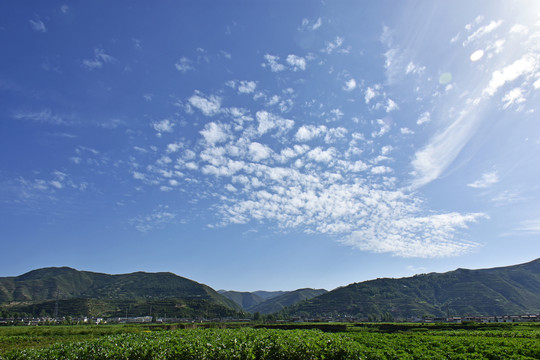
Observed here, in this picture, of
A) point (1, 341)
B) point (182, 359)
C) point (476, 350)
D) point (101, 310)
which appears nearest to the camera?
point (182, 359)

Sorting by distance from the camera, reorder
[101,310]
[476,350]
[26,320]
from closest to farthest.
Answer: [476,350], [26,320], [101,310]

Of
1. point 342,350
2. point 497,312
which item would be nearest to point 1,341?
point 342,350

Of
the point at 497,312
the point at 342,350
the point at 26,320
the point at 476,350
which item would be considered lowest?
the point at 497,312

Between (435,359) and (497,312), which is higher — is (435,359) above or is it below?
above

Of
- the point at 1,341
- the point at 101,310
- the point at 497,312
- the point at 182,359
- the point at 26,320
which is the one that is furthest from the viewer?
the point at 497,312

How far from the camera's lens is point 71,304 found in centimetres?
18175

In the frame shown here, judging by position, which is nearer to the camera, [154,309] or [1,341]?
[1,341]

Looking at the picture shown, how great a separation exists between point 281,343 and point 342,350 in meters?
3.97

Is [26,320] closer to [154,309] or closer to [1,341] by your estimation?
[154,309]

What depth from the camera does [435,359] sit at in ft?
57.8

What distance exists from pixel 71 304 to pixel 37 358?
683 feet

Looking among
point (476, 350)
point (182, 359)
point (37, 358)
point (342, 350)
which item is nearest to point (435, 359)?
point (342, 350)

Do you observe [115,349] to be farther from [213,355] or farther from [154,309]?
[154,309]

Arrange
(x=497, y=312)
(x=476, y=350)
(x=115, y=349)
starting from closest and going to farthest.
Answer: (x=115, y=349)
(x=476, y=350)
(x=497, y=312)
